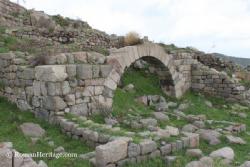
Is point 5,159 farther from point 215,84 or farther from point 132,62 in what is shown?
point 215,84

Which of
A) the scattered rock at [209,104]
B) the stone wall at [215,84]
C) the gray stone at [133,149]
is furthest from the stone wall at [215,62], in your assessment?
the gray stone at [133,149]

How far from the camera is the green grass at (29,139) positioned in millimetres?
6160

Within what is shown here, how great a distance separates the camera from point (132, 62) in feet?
33.8

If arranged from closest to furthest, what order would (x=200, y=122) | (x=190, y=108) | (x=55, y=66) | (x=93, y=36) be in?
(x=55, y=66) < (x=200, y=122) < (x=190, y=108) < (x=93, y=36)

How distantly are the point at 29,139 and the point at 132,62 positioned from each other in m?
4.15

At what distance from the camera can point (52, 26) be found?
579 inches

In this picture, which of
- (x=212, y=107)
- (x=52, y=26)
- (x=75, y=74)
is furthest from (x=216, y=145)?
(x=52, y=26)

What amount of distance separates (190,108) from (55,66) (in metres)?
5.37

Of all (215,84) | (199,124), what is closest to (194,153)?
(199,124)

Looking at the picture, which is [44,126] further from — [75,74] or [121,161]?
[121,161]

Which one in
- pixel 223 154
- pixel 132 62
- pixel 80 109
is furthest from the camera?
pixel 132 62

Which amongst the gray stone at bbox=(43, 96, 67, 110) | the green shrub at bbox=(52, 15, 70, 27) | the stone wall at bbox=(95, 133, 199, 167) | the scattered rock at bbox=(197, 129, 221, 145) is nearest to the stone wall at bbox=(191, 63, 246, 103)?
the scattered rock at bbox=(197, 129, 221, 145)

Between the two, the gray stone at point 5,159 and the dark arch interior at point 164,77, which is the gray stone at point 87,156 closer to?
the gray stone at point 5,159

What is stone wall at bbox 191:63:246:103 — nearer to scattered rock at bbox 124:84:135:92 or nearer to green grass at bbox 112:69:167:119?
green grass at bbox 112:69:167:119
